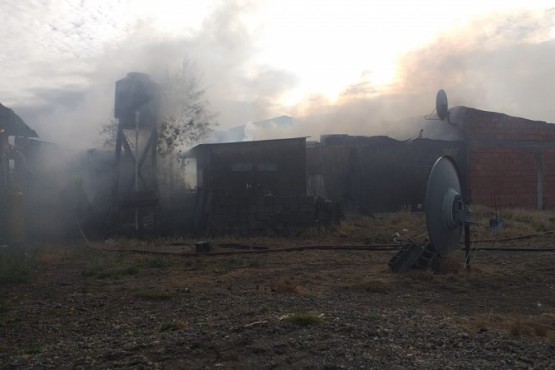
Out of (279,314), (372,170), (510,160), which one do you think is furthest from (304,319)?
(510,160)

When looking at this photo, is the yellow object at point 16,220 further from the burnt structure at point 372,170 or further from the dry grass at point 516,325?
the dry grass at point 516,325

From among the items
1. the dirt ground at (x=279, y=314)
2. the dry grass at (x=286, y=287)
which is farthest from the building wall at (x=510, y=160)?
the dry grass at (x=286, y=287)

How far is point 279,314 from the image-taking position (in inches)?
226

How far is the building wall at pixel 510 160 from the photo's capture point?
23250mm

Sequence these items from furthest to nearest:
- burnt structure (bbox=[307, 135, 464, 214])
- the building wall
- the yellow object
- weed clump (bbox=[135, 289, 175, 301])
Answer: the building wall
burnt structure (bbox=[307, 135, 464, 214])
the yellow object
weed clump (bbox=[135, 289, 175, 301])

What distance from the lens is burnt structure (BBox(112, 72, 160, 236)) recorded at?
1560cm

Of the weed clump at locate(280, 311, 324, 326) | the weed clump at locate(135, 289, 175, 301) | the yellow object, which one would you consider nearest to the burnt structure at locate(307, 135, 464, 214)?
the yellow object

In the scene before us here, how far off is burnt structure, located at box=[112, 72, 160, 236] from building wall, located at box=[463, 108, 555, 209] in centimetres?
1379

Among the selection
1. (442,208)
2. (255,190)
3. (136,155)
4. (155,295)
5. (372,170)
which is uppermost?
(136,155)

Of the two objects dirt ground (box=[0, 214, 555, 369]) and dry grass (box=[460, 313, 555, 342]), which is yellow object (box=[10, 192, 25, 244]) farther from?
dry grass (box=[460, 313, 555, 342])

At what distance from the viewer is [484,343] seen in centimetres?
473

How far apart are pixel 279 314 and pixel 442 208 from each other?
4287 millimetres

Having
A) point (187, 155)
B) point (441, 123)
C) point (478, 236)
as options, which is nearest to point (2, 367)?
point (478, 236)

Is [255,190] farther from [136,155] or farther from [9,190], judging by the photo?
[9,190]
